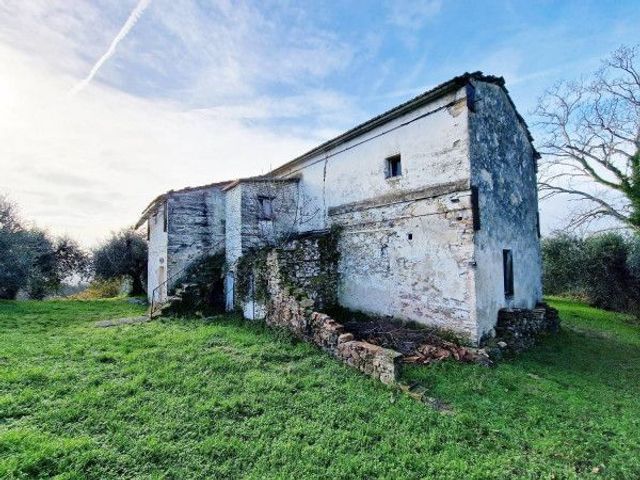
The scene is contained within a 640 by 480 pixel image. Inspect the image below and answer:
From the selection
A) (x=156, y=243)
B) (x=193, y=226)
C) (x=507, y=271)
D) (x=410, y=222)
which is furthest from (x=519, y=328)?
(x=156, y=243)

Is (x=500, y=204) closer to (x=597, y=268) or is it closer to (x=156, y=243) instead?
(x=597, y=268)

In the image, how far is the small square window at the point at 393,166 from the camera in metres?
10.1

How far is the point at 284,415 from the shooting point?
200 inches

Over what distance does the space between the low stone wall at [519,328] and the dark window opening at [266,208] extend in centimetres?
835

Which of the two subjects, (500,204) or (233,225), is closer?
(500,204)

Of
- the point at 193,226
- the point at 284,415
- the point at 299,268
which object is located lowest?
the point at 284,415

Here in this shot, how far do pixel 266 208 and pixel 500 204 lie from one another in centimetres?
794

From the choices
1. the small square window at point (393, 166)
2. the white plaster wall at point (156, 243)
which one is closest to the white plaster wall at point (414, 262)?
the small square window at point (393, 166)

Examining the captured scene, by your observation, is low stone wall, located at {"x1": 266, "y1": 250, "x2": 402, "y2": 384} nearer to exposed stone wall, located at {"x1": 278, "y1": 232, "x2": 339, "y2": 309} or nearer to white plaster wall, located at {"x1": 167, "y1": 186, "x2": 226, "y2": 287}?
exposed stone wall, located at {"x1": 278, "y1": 232, "x2": 339, "y2": 309}

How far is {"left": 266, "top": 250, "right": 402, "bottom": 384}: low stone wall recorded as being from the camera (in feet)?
21.0

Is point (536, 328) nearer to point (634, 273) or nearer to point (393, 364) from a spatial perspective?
point (393, 364)

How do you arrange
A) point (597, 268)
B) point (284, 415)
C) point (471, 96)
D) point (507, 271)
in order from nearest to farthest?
point (284, 415) → point (471, 96) → point (507, 271) → point (597, 268)

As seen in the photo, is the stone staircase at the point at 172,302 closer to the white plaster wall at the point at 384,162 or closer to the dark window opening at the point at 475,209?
the white plaster wall at the point at 384,162

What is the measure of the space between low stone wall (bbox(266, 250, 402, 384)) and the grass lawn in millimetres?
307
